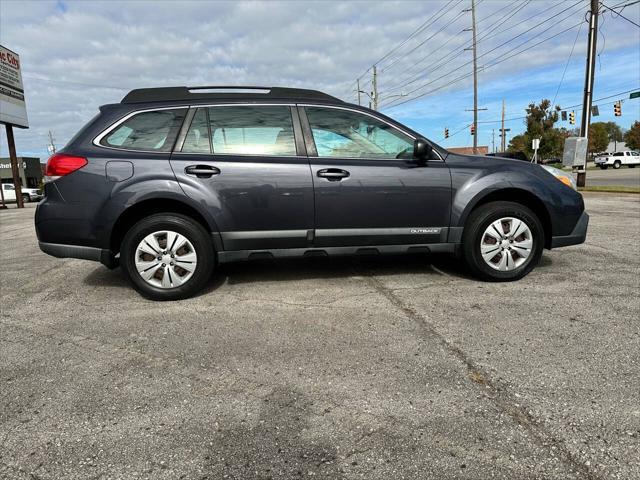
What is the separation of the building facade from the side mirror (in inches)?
2753

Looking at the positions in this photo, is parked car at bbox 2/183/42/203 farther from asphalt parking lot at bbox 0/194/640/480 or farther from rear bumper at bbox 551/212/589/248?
rear bumper at bbox 551/212/589/248

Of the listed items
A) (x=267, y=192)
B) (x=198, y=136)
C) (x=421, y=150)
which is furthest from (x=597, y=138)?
(x=198, y=136)

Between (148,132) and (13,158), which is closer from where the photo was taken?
(148,132)

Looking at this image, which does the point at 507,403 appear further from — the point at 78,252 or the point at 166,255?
the point at 78,252

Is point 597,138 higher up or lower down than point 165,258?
higher up

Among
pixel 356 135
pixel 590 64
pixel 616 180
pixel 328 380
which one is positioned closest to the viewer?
pixel 328 380

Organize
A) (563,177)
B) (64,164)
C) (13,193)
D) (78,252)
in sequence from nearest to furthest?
(64,164) → (78,252) → (563,177) → (13,193)

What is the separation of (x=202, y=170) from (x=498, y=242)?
113 inches

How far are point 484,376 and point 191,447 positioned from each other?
5.33ft

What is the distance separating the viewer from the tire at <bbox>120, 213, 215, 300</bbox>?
398cm

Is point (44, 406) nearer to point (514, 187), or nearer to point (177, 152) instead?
point (177, 152)

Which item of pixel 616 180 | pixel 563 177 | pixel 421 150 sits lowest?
pixel 616 180

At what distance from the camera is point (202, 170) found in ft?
13.1

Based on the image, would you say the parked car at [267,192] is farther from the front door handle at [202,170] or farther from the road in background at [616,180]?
the road in background at [616,180]
